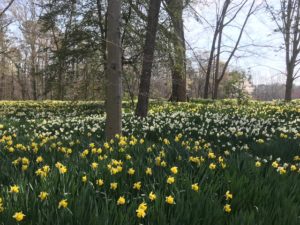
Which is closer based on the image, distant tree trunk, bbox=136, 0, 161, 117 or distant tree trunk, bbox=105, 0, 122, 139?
distant tree trunk, bbox=105, 0, 122, 139

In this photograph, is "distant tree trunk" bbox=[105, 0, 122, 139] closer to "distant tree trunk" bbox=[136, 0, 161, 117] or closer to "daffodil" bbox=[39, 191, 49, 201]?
"distant tree trunk" bbox=[136, 0, 161, 117]

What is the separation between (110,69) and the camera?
5.60 metres

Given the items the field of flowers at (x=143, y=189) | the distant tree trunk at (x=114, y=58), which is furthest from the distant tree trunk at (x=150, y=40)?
the field of flowers at (x=143, y=189)

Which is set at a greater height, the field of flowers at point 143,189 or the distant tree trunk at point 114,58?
the distant tree trunk at point 114,58

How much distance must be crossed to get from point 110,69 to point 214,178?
2755mm

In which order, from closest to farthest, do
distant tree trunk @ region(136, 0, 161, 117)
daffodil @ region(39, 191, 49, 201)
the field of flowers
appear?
the field of flowers, daffodil @ region(39, 191, 49, 201), distant tree trunk @ region(136, 0, 161, 117)

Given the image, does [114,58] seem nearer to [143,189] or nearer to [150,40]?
[143,189]

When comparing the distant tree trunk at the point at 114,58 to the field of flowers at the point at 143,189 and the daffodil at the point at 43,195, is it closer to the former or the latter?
the field of flowers at the point at 143,189

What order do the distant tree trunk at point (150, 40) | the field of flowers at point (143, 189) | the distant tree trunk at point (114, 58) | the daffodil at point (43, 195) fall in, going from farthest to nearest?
the distant tree trunk at point (150, 40) < the distant tree trunk at point (114, 58) < the daffodil at point (43, 195) < the field of flowers at point (143, 189)

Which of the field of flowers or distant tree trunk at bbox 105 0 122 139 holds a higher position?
distant tree trunk at bbox 105 0 122 139

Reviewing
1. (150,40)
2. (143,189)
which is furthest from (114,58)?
(150,40)


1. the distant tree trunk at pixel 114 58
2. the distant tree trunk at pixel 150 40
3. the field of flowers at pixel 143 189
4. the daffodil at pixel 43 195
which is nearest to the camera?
the field of flowers at pixel 143 189

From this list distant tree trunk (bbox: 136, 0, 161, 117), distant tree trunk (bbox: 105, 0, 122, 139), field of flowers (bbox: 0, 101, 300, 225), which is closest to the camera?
field of flowers (bbox: 0, 101, 300, 225)

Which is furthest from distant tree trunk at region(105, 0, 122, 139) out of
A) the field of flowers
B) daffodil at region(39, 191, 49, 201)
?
daffodil at region(39, 191, 49, 201)
